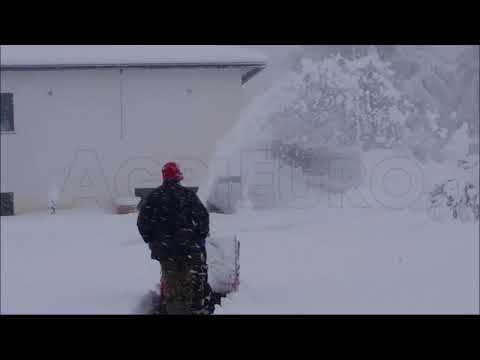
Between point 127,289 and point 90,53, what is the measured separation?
7.42ft

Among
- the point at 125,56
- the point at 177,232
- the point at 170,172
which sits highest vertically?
the point at 125,56

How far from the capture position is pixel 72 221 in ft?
13.5

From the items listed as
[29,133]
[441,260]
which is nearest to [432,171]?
[441,260]

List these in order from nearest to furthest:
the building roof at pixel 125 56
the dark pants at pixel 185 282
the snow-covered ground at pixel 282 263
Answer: the dark pants at pixel 185 282, the snow-covered ground at pixel 282 263, the building roof at pixel 125 56

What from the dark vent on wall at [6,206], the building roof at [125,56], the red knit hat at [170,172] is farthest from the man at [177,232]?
the dark vent on wall at [6,206]

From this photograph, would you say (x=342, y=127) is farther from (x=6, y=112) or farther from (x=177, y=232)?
(x=6, y=112)

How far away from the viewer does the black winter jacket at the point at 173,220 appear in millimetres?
3008

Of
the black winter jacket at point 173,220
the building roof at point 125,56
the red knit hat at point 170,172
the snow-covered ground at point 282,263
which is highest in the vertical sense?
the building roof at point 125,56

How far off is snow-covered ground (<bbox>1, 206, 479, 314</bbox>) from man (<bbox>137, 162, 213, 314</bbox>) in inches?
24.3

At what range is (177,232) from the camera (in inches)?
120

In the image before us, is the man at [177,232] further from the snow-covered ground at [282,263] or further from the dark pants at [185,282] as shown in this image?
the snow-covered ground at [282,263]

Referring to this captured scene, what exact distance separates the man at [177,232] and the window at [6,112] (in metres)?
2.01

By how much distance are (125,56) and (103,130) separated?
74 cm

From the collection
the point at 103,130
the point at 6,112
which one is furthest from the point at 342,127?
the point at 6,112
